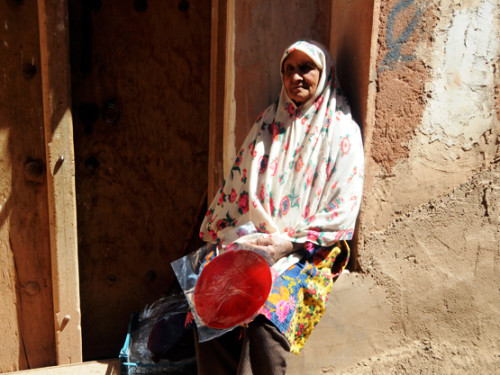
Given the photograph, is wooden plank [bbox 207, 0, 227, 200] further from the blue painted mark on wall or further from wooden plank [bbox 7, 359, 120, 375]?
wooden plank [bbox 7, 359, 120, 375]

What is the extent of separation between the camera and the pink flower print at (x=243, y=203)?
217cm

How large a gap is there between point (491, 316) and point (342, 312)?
0.81m

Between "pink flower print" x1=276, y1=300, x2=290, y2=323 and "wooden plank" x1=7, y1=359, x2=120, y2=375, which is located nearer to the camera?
"pink flower print" x1=276, y1=300, x2=290, y2=323

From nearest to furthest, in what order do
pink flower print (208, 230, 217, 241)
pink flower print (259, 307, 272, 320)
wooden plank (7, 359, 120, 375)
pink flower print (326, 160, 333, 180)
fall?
pink flower print (259, 307, 272, 320) → pink flower print (326, 160, 333, 180) → pink flower print (208, 230, 217, 241) → wooden plank (7, 359, 120, 375)

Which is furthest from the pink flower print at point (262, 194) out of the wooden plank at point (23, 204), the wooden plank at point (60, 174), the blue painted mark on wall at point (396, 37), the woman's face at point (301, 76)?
the wooden plank at point (23, 204)

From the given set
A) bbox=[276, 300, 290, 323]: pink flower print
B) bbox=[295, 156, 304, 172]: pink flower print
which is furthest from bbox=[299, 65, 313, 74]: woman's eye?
bbox=[276, 300, 290, 323]: pink flower print

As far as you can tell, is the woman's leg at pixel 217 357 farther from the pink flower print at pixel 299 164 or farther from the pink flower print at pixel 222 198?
the pink flower print at pixel 299 164

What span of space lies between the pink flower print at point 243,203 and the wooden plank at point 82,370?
1.09m

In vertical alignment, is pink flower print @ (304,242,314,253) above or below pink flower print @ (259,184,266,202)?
below

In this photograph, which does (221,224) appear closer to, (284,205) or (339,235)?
(284,205)

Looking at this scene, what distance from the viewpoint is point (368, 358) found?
2.24 meters

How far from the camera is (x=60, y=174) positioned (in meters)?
2.40

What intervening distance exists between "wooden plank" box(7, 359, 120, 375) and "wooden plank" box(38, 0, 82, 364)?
1.8 inches

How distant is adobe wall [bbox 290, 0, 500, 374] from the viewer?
213cm
